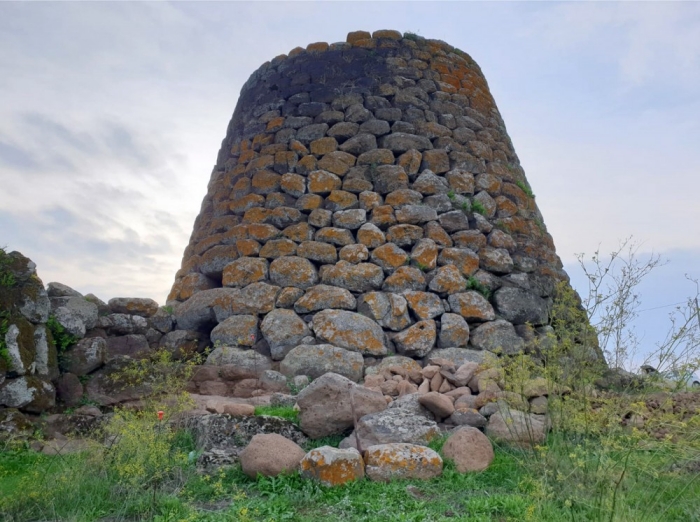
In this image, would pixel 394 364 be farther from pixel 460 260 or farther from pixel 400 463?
pixel 400 463

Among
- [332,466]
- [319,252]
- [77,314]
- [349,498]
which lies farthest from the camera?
[319,252]

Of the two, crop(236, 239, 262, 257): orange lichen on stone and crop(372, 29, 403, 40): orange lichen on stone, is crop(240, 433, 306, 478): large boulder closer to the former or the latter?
crop(236, 239, 262, 257): orange lichen on stone

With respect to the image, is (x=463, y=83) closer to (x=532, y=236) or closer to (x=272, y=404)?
(x=532, y=236)

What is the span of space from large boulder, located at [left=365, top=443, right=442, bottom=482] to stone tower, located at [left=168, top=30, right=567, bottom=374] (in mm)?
2278

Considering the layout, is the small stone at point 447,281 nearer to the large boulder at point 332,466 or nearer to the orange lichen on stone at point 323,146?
the orange lichen on stone at point 323,146

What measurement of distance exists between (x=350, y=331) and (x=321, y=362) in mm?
476

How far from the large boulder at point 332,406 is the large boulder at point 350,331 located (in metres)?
1.63

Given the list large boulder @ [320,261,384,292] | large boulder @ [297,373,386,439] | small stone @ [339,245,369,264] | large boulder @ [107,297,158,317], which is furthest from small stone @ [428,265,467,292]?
large boulder @ [107,297,158,317]

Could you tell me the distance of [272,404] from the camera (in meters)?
5.24

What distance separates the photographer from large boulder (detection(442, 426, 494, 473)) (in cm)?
377

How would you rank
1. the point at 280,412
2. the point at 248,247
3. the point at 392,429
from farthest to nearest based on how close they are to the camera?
the point at 248,247
the point at 280,412
the point at 392,429

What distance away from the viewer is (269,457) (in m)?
3.69

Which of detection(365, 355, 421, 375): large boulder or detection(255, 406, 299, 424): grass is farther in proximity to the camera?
detection(365, 355, 421, 375): large boulder

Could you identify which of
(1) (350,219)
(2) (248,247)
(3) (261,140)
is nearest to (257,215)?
(2) (248,247)
